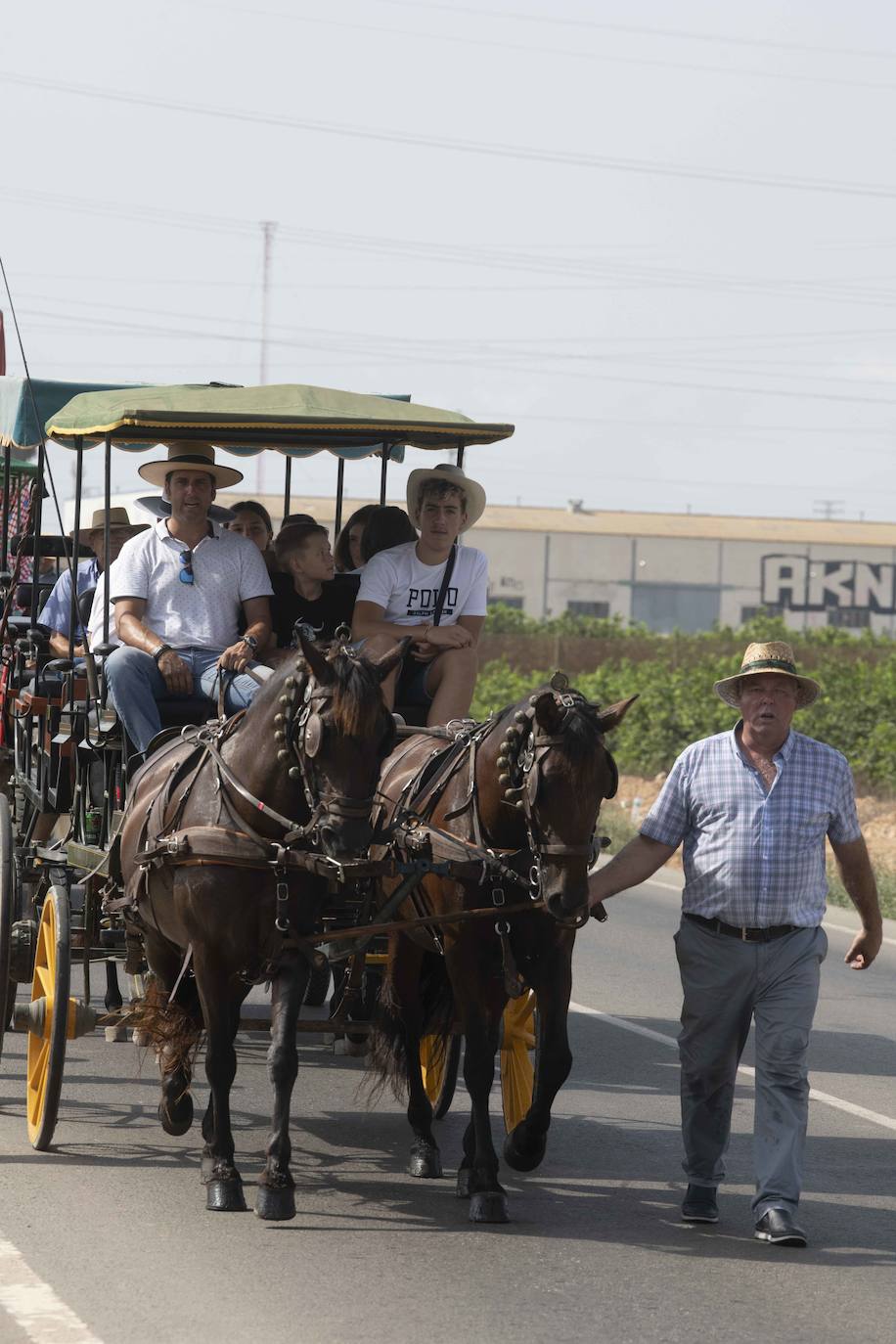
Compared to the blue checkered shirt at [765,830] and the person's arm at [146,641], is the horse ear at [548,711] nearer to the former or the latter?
the blue checkered shirt at [765,830]

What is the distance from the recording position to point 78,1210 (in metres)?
6.36

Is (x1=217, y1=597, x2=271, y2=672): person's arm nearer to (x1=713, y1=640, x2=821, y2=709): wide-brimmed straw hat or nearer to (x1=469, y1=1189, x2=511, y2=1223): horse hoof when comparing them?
(x1=713, y1=640, x2=821, y2=709): wide-brimmed straw hat

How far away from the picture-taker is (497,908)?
6.68 m

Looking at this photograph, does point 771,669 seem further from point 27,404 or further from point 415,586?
point 27,404

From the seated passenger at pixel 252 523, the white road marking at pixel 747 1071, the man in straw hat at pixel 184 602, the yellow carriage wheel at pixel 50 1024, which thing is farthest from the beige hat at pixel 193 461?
the white road marking at pixel 747 1071

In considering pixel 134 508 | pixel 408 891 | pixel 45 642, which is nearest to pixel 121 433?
pixel 45 642

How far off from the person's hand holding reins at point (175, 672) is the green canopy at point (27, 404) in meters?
1.44

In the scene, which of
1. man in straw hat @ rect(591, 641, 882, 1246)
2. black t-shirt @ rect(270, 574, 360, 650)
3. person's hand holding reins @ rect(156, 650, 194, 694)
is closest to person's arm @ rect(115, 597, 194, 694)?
person's hand holding reins @ rect(156, 650, 194, 694)

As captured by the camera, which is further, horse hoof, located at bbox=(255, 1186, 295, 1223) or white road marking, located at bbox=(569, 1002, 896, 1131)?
white road marking, located at bbox=(569, 1002, 896, 1131)

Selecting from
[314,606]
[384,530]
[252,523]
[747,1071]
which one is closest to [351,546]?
[384,530]

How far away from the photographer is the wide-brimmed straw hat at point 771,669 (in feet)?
21.5

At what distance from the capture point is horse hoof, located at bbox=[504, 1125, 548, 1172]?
7.03m

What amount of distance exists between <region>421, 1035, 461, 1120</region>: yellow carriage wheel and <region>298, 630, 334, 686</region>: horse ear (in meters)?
2.29

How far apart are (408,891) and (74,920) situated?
10.5 feet
